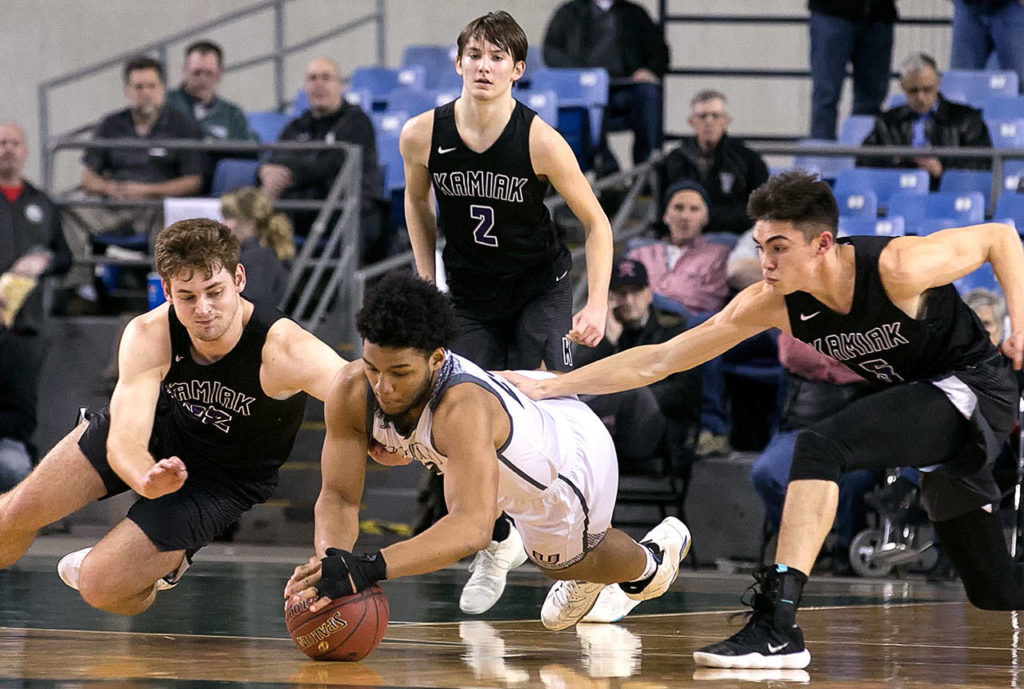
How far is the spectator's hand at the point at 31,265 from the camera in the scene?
9.21 meters

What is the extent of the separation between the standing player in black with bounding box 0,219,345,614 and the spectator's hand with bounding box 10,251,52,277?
13.1ft

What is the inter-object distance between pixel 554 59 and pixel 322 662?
772 cm

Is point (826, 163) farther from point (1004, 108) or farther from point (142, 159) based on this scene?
point (142, 159)

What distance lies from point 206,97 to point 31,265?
2.48 metres

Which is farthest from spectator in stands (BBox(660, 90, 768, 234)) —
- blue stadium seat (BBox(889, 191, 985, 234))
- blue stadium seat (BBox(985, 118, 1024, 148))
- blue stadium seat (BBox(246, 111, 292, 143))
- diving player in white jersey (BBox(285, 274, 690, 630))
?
Result: diving player in white jersey (BBox(285, 274, 690, 630))

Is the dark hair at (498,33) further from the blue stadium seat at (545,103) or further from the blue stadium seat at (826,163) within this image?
the blue stadium seat at (826,163)

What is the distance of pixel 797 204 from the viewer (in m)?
4.73

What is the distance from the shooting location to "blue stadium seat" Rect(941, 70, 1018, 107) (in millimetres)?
10625

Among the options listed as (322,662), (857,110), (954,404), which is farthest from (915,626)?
(857,110)

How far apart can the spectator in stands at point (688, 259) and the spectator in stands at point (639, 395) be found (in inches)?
19.9

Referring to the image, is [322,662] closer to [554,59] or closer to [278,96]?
[554,59]

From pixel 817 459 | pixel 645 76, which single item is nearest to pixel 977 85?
pixel 645 76

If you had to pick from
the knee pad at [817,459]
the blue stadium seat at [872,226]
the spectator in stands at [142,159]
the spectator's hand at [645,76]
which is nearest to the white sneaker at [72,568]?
the knee pad at [817,459]

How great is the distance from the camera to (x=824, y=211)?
4.78 metres
